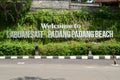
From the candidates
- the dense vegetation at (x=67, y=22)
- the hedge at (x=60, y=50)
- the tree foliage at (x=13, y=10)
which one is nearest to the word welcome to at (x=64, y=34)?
the dense vegetation at (x=67, y=22)

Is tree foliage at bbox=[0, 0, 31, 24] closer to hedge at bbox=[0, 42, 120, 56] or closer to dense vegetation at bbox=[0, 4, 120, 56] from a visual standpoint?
dense vegetation at bbox=[0, 4, 120, 56]

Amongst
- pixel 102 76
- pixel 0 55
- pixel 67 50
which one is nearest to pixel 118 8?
pixel 67 50

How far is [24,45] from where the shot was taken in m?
22.6

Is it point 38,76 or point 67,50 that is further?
point 67,50

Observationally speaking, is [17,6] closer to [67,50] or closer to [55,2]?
[55,2]

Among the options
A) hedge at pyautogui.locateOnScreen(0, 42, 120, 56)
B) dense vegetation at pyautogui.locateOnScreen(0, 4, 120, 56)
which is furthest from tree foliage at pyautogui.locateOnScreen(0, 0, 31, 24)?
hedge at pyautogui.locateOnScreen(0, 42, 120, 56)

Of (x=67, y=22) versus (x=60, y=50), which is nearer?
(x=60, y=50)

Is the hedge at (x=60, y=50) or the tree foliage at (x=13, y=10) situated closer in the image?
the hedge at (x=60, y=50)

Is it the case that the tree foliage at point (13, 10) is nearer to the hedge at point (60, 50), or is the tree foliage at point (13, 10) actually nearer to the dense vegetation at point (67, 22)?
the dense vegetation at point (67, 22)

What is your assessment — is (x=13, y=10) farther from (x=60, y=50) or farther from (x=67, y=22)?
(x=60, y=50)

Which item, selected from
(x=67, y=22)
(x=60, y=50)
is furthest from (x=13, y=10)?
(x=60, y=50)

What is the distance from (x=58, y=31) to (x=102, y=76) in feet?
41.4

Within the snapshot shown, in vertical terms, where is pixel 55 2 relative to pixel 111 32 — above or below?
above

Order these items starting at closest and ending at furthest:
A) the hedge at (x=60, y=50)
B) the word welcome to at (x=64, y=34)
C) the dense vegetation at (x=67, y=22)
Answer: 1. the hedge at (x=60, y=50)
2. the dense vegetation at (x=67, y=22)
3. the word welcome to at (x=64, y=34)
